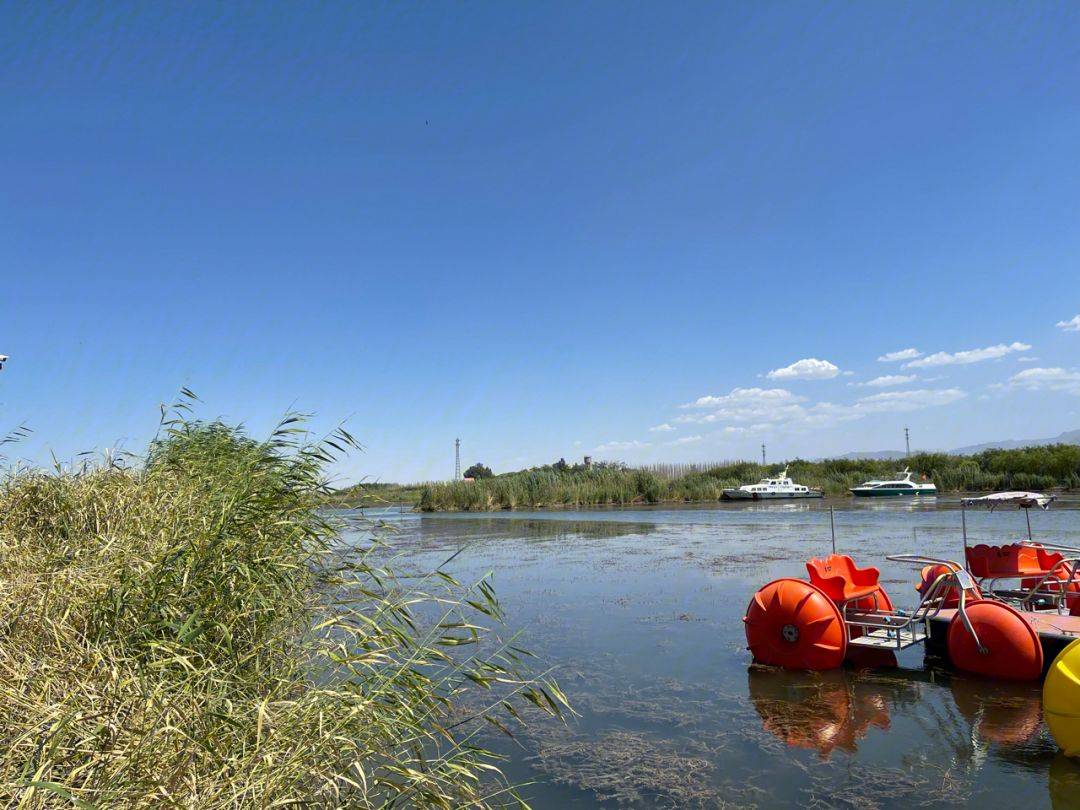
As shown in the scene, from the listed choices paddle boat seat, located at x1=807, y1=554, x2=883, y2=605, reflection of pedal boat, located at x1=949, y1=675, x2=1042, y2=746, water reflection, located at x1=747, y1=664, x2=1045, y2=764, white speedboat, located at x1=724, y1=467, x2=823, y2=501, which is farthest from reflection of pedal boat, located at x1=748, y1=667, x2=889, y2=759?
white speedboat, located at x1=724, y1=467, x2=823, y2=501

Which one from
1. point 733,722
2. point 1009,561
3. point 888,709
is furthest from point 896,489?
point 733,722

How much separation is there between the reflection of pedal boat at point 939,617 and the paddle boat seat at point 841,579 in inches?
0.5

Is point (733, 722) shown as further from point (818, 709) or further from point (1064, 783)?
point (1064, 783)

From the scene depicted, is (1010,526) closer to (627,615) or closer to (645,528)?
(645,528)

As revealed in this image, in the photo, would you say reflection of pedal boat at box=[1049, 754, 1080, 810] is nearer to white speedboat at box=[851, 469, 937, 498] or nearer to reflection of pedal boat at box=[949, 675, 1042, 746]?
reflection of pedal boat at box=[949, 675, 1042, 746]

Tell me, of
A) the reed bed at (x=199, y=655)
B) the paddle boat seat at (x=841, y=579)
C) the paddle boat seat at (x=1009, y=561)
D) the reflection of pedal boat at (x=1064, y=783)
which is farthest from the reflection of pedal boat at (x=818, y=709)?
the paddle boat seat at (x=1009, y=561)

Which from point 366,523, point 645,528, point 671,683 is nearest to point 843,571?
point 671,683

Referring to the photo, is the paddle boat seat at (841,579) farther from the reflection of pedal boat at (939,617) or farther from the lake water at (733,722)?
the lake water at (733,722)

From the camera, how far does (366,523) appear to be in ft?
20.1

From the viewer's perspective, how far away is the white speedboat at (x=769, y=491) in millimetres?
47406

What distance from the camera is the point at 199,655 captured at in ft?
11.6

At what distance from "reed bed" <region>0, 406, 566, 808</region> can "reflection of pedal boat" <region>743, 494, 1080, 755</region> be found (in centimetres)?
451

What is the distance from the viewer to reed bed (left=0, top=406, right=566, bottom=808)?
117 inches

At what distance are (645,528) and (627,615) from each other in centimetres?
1780
